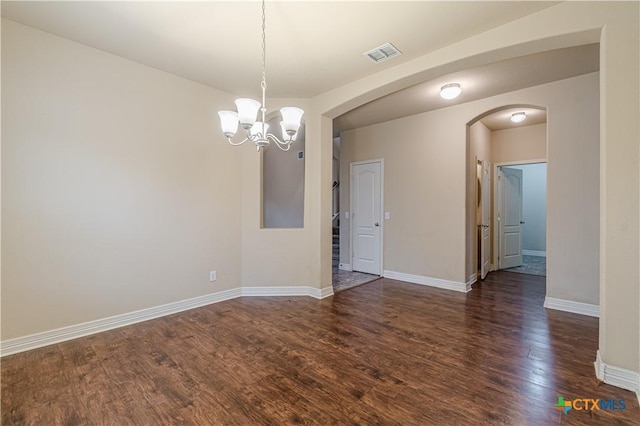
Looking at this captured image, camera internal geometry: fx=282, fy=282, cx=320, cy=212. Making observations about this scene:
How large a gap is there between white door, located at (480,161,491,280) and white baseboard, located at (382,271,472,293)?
3.10 ft

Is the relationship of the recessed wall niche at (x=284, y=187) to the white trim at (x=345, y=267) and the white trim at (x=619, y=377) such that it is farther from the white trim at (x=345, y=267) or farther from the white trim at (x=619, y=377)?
the white trim at (x=619, y=377)

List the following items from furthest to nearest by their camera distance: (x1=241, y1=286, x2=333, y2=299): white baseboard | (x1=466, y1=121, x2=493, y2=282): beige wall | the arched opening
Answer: the arched opening
(x1=466, y1=121, x2=493, y2=282): beige wall
(x1=241, y1=286, x2=333, y2=299): white baseboard

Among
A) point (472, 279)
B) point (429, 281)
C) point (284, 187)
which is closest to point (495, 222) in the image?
point (472, 279)

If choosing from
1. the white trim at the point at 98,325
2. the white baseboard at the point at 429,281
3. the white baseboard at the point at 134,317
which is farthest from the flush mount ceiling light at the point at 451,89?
the white trim at the point at 98,325

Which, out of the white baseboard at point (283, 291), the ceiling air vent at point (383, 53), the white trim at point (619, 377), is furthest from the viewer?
the white baseboard at point (283, 291)

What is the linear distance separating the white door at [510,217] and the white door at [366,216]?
2.65 metres

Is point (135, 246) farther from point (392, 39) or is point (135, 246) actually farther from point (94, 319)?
point (392, 39)

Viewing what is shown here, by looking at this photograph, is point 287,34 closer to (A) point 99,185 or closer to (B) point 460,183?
(A) point 99,185

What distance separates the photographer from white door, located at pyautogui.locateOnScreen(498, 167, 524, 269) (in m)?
5.91

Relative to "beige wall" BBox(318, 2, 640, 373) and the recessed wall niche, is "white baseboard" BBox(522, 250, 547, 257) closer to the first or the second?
the recessed wall niche

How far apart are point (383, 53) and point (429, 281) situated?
360 centimetres

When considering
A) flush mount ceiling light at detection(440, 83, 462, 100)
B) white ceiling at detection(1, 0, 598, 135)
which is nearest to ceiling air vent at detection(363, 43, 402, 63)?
white ceiling at detection(1, 0, 598, 135)

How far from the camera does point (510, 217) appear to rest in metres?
6.07

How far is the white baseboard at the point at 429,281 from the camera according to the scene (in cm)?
446
